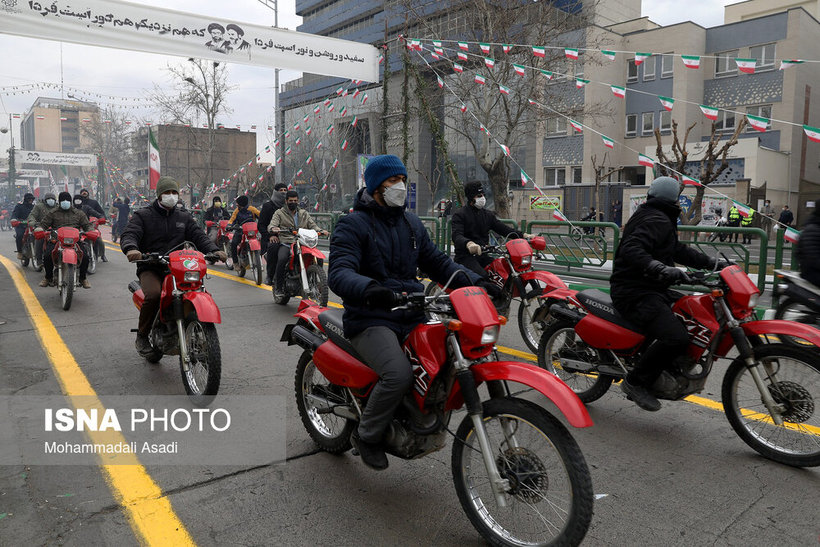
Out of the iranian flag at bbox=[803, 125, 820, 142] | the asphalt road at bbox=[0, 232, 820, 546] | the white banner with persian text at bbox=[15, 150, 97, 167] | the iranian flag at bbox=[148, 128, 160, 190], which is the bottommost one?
the asphalt road at bbox=[0, 232, 820, 546]

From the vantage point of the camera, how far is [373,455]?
11.0 ft

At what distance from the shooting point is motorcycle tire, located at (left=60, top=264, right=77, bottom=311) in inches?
363

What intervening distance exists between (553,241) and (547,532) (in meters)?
9.36

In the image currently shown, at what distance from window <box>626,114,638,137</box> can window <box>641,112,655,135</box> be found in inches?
18.0

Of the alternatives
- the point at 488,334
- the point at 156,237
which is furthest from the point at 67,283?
the point at 488,334

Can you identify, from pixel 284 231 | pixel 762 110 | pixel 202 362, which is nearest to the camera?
pixel 202 362

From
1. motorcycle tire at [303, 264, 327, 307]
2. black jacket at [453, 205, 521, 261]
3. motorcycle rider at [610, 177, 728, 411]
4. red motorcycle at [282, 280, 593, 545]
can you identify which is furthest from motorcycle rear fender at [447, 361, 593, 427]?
motorcycle tire at [303, 264, 327, 307]

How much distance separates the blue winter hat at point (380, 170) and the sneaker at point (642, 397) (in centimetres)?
231

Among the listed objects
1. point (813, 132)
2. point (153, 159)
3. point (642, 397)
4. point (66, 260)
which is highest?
point (153, 159)

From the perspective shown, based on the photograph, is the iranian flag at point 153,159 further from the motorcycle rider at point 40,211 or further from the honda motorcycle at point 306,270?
the honda motorcycle at point 306,270

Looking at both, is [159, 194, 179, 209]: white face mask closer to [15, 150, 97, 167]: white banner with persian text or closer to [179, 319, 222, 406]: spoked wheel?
[179, 319, 222, 406]: spoked wheel

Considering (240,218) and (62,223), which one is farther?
(240,218)

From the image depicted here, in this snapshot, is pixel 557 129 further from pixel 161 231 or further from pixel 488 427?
pixel 488 427

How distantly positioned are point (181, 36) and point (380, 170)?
11072 mm
